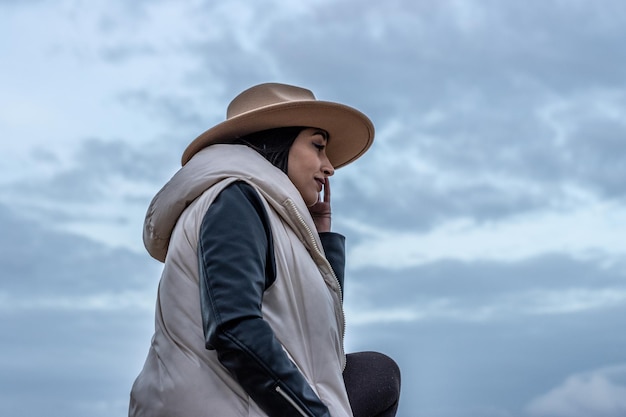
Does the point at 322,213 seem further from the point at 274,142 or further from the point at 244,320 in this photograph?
the point at 244,320

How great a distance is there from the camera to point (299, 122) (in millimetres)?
4207

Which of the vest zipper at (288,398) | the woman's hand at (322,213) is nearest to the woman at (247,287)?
the vest zipper at (288,398)

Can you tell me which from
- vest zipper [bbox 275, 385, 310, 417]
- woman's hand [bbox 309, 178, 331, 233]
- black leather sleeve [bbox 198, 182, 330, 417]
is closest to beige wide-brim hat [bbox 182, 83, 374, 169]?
woman's hand [bbox 309, 178, 331, 233]

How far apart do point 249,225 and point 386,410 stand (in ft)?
3.94

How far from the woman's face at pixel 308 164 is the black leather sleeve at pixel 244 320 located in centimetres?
59

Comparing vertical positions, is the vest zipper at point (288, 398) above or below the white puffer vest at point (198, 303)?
below

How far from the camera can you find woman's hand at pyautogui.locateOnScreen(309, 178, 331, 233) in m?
4.64

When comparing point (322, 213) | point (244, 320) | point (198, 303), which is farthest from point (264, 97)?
point (244, 320)

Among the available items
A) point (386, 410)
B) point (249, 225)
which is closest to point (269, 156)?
point (249, 225)

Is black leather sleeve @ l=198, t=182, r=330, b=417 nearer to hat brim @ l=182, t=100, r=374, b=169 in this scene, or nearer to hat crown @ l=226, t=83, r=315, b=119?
hat brim @ l=182, t=100, r=374, b=169

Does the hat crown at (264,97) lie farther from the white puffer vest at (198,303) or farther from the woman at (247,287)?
the white puffer vest at (198,303)

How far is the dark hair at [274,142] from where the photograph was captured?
4.11 metres

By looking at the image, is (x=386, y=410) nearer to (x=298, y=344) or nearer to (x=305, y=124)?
(x=298, y=344)

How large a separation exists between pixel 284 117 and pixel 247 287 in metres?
0.95
